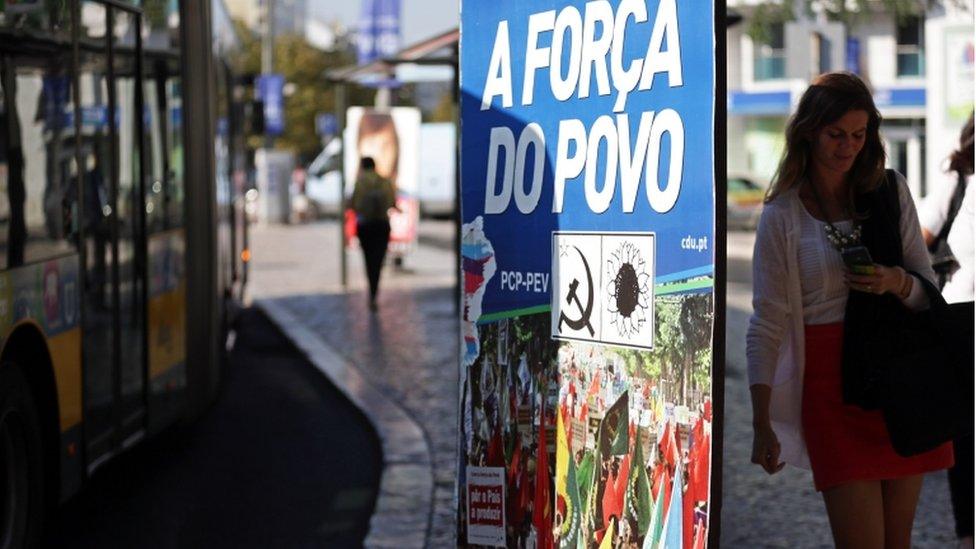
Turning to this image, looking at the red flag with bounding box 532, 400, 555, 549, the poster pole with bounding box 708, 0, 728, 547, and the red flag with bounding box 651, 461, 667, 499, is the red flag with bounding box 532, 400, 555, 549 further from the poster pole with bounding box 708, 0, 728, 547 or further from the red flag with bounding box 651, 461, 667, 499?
the poster pole with bounding box 708, 0, 728, 547

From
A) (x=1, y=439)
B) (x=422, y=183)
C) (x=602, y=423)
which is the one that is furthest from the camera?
(x=422, y=183)

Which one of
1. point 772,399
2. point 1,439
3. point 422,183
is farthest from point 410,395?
point 422,183

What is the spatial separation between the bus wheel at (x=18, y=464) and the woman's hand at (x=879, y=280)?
294 cm

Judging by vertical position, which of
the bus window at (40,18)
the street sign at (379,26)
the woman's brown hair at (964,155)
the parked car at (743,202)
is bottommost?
the parked car at (743,202)

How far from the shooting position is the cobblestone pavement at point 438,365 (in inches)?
→ 301

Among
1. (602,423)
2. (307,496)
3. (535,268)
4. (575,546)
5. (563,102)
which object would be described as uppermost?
(563,102)

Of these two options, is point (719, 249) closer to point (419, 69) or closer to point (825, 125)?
point (825, 125)

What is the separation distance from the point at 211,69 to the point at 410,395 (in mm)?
3187

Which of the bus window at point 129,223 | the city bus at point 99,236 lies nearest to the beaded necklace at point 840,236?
the city bus at point 99,236

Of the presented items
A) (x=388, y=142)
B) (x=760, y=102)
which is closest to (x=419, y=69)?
(x=388, y=142)

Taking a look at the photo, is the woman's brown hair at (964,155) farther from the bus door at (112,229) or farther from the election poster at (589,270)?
the bus door at (112,229)

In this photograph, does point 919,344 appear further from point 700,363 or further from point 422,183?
point 422,183

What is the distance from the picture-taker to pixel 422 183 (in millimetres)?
56062

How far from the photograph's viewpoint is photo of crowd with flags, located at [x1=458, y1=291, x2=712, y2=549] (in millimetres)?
4059
